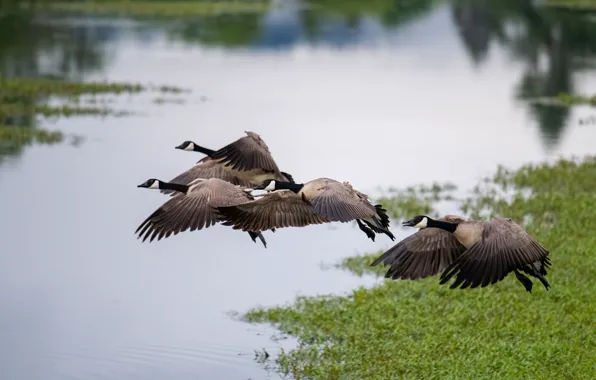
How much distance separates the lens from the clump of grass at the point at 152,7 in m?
68.6

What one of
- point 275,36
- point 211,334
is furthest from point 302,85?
point 211,334

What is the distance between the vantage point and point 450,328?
1404 centimetres

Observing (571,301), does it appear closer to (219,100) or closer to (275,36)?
(219,100)

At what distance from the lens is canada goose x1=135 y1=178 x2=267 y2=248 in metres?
11.0

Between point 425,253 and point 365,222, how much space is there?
63 centimetres

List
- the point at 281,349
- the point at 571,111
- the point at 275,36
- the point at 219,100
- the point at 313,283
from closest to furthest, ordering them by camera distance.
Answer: the point at 281,349 → the point at 313,283 → the point at 571,111 → the point at 219,100 → the point at 275,36

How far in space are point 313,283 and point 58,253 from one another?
4723 millimetres

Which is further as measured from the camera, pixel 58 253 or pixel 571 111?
pixel 571 111

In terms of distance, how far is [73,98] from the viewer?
35.5 meters

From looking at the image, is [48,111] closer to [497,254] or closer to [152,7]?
[497,254]

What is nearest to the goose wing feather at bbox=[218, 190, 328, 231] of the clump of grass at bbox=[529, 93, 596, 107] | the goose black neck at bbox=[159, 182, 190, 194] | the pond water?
the goose black neck at bbox=[159, 182, 190, 194]

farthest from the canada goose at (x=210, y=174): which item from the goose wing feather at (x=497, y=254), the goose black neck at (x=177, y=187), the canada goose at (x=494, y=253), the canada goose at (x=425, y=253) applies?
the goose wing feather at (x=497, y=254)

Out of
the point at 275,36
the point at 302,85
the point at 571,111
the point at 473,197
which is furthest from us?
the point at 275,36

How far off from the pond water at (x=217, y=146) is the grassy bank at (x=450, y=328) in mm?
615
